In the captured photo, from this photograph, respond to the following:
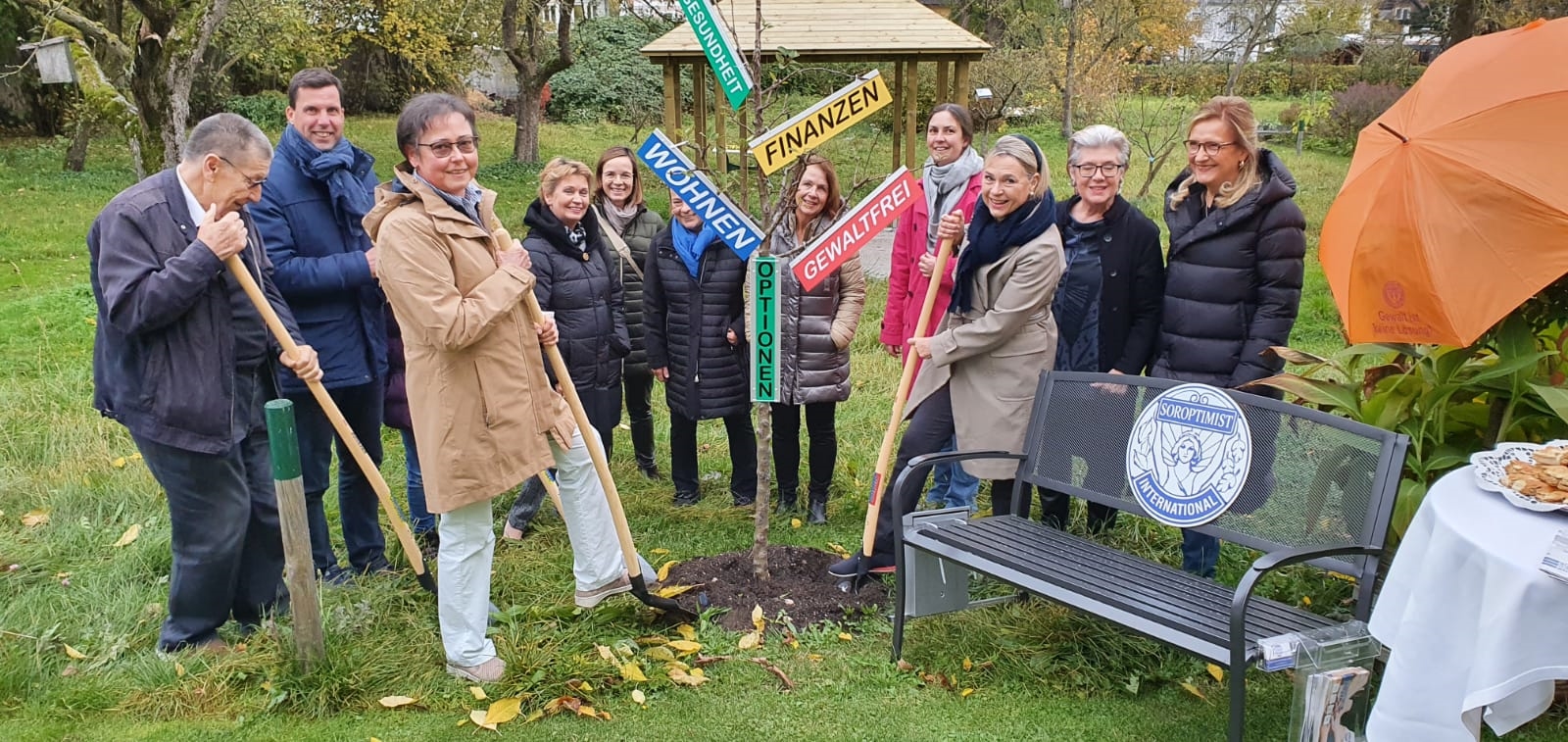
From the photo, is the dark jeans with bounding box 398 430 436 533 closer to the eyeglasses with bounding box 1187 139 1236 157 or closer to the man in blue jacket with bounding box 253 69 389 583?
the man in blue jacket with bounding box 253 69 389 583

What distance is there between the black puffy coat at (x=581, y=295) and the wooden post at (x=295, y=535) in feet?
4.86

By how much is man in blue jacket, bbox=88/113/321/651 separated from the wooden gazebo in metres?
7.44

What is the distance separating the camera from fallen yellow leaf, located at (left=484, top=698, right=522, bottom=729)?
3.44m

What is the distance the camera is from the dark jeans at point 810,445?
17.3 feet

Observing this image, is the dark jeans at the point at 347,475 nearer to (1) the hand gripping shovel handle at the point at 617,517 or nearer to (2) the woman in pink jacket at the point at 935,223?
(1) the hand gripping shovel handle at the point at 617,517

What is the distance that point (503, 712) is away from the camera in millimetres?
3477

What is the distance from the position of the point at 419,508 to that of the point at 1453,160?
4.31m

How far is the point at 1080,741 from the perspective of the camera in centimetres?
337

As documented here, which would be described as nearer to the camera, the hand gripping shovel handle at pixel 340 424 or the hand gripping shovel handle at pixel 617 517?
the hand gripping shovel handle at pixel 340 424

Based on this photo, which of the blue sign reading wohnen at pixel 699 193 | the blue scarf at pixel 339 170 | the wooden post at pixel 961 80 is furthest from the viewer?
the wooden post at pixel 961 80

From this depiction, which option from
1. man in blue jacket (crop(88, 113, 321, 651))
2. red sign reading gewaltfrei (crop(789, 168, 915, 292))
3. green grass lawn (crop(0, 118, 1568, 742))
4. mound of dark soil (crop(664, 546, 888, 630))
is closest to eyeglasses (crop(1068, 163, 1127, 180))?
red sign reading gewaltfrei (crop(789, 168, 915, 292))

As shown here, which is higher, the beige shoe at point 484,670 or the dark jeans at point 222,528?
the dark jeans at point 222,528

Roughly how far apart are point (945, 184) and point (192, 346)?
3092mm

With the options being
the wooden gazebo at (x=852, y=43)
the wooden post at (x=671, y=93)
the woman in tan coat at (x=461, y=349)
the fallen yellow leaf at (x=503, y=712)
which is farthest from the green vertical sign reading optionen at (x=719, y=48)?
the wooden post at (x=671, y=93)
